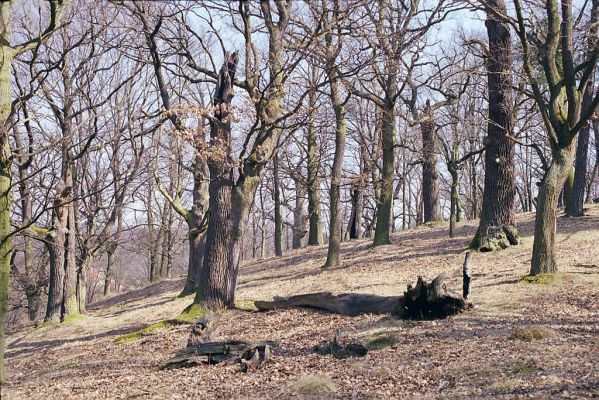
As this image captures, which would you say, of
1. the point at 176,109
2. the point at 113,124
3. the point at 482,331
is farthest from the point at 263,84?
the point at 482,331

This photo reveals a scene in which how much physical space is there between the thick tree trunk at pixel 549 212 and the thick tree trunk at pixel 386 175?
24.5 feet

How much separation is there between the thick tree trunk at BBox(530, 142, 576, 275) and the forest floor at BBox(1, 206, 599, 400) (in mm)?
405

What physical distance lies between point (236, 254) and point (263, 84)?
3935mm

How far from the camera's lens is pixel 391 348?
8.41 metres

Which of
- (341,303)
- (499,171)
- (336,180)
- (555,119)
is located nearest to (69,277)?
(336,180)

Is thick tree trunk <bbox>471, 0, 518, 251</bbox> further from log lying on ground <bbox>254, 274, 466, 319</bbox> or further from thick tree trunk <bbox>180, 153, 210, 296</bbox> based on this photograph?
thick tree trunk <bbox>180, 153, 210, 296</bbox>

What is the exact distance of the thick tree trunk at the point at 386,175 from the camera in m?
18.2

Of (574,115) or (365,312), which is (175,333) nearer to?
(365,312)

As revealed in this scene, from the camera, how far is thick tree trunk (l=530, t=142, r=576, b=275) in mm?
10867

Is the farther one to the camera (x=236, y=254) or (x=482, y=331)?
(x=236, y=254)

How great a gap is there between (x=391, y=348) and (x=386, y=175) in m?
10.7

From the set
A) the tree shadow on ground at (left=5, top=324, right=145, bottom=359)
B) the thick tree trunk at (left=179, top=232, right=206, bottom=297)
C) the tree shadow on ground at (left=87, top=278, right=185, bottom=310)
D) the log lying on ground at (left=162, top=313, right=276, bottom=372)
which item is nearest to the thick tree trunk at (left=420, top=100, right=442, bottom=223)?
the thick tree trunk at (left=179, top=232, right=206, bottom=297)

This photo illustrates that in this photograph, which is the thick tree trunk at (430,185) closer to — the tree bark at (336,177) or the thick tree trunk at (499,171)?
the tree bark at (336,177)

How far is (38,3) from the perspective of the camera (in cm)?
1452
